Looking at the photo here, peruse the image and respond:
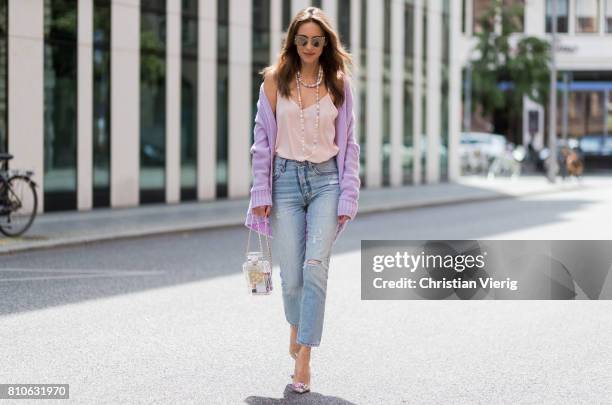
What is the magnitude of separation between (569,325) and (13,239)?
8.13 m

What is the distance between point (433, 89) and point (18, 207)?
23.1 metres

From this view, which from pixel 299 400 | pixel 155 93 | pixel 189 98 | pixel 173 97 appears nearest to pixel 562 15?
pixel 189 98

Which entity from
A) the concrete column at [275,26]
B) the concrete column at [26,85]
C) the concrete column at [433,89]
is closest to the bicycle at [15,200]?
the concrete column at [26,85]

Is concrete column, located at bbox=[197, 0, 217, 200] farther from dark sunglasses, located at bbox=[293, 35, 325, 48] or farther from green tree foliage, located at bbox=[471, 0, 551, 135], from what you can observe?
green tree foliage, located at bbox=[471, 0, 551, 135]

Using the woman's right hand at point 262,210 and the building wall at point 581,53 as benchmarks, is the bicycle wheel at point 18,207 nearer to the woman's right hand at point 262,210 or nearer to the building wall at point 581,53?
the woman's right hand at point 262,210

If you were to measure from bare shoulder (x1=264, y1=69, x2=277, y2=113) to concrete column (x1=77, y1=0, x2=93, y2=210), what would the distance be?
50.5 ft

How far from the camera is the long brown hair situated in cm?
579

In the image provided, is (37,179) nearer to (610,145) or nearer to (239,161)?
(239,161)

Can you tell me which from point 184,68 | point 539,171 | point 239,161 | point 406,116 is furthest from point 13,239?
point 539,171

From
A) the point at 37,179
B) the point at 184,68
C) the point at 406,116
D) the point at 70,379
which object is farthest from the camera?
the point at 406,116

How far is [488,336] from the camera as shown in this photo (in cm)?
780

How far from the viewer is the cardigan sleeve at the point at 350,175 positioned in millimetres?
5750

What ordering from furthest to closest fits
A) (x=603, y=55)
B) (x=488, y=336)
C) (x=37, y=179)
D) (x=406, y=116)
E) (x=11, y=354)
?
(x=603, y=55) → (x=406, y=116) → (x=37, y=179) → (x=488, y=336) → (x=11, y=354)

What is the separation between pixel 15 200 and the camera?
1420 cm
